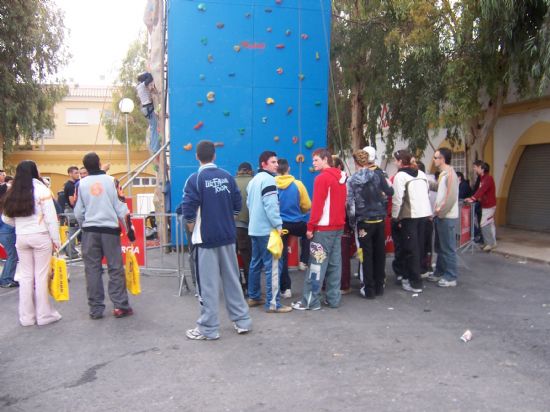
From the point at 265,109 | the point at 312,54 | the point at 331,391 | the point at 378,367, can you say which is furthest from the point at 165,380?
the point at 312,54

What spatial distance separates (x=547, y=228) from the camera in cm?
1455

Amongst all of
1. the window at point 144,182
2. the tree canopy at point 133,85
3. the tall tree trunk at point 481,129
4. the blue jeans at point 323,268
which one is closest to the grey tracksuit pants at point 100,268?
the blue jeans at point 323,268

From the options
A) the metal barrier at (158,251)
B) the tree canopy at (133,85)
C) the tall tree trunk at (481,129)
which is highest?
the tree canopy at (133,85)

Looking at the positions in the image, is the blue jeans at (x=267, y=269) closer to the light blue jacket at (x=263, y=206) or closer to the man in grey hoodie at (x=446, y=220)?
the light blue jacket at (x=263, y=206)

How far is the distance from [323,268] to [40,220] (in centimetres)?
334

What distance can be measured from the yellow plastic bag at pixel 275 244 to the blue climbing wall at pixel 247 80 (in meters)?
4.53

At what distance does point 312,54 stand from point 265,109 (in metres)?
1.50

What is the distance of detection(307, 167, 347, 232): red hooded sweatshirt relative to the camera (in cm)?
629

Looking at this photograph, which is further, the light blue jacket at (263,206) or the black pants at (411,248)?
the black pants at (411,248)

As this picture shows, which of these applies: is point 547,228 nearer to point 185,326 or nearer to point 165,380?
point 185,326

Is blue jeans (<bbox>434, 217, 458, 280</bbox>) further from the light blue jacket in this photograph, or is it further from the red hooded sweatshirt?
the light blue jacket

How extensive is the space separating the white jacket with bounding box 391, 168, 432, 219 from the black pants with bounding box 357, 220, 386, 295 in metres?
0.48

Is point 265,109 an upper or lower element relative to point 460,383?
upper

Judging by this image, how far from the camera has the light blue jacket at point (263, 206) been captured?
6090mm
